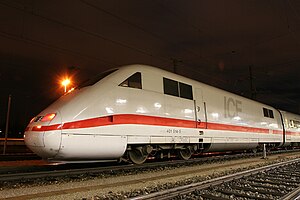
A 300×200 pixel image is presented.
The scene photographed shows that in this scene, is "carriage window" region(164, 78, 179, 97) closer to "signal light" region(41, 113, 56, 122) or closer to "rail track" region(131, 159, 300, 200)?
"rail track" region(131, 159, 300, 200)

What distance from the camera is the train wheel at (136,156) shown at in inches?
315

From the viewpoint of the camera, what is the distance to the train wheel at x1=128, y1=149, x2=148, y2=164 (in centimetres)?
801

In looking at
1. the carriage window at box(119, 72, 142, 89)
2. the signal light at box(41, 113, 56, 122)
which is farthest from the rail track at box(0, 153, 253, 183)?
the carriage window at box(119, 72, 142, 89)

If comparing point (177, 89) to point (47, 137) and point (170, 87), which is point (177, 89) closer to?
point (170, 87)

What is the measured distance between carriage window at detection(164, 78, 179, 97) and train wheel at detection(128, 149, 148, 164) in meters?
2.20

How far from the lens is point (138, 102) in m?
7.76

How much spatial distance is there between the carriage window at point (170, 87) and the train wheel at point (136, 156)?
2.20 metres

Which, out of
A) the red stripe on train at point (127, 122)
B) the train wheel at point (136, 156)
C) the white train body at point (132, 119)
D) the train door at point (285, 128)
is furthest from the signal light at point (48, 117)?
the train door at point (285, 128)

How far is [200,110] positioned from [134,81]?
3656mm

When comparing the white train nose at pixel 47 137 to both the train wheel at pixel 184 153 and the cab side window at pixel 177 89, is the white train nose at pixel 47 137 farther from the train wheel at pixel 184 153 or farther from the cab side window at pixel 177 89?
the train wheel at pixel 184 153

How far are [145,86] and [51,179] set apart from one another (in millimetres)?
3779

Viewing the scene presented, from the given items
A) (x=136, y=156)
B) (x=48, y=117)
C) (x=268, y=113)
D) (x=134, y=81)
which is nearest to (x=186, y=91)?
(x=134, y=81)

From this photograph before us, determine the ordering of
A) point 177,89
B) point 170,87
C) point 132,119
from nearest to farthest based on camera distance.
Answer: point 132,119
point 170,87
point 177,89

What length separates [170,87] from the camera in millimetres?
9227
